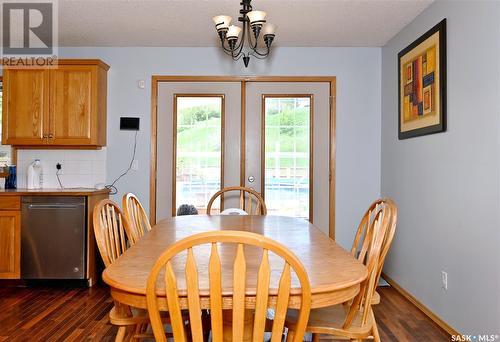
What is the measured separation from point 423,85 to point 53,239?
3.33 metres

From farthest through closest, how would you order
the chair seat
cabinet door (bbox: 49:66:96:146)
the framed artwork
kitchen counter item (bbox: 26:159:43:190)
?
kitchen counter item (bbox: 26:159:43:190), cabinet door (bbox: 49:66:96:146), the framed artwork, the chair seat

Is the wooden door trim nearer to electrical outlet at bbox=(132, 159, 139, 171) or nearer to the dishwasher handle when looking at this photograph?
electrical outlet at bbox=(132, 159, 139, 171)

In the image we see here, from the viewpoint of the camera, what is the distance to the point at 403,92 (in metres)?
3.50

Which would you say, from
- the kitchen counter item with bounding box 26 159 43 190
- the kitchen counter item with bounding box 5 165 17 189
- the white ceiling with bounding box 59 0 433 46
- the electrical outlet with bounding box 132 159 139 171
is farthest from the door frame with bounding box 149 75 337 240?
the kitchen counter item with bounding box 5 165 17 189

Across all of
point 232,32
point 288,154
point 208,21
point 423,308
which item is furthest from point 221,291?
point 288,154

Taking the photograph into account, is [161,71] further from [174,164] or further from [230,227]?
[230,227]

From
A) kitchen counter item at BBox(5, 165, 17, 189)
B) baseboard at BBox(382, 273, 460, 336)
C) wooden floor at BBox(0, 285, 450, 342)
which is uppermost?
kitchen counter item at BBox(5, 165, 17, 189)

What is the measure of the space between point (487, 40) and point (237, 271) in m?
2.06

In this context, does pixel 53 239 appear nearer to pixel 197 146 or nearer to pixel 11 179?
pixel 11 179

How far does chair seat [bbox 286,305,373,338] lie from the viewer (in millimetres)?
1614

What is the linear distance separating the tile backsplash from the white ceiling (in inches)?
43.3

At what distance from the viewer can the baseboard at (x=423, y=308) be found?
2.64m

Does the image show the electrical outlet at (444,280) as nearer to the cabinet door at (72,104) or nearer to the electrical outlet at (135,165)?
the electrical outlet at (135,165)

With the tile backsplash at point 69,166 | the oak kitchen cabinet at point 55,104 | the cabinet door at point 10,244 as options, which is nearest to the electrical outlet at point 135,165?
the tile backsplash at point 69,166
